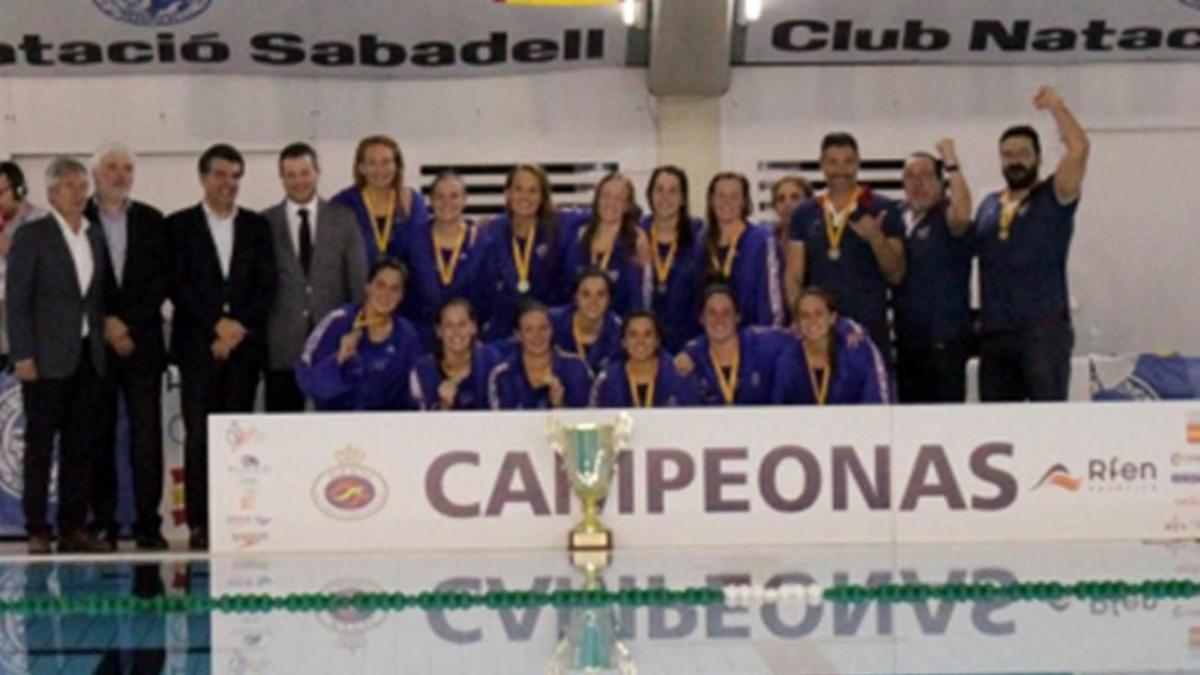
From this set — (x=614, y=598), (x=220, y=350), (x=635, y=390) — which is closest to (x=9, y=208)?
(x=220, y=350)

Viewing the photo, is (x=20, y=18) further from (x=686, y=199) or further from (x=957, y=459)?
(x=957, y=459)

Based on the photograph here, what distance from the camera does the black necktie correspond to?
10062 millimetres

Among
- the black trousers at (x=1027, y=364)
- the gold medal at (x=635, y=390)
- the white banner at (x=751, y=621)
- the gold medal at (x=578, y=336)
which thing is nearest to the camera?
the white banner at (x=751, y=621)

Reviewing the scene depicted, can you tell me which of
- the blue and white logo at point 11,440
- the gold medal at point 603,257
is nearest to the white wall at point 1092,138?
the gold medal at point 603,257

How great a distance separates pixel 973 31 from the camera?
12.8 metres

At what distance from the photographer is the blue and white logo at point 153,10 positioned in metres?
12.3

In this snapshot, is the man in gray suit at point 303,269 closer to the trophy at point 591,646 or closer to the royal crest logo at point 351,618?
the royal crest logo at point 351,618

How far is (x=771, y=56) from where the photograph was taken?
1295 centimetres

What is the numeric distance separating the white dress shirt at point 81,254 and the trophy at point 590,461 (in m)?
2.55

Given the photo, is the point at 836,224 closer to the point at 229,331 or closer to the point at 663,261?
the point at 663,261

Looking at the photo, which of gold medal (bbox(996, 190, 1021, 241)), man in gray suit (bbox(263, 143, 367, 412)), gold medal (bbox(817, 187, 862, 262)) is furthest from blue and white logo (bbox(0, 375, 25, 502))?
gold medal (bbox(996, 190, 1021, 241))

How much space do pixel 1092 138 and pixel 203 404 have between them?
634 cm

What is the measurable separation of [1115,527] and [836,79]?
15.2 feet

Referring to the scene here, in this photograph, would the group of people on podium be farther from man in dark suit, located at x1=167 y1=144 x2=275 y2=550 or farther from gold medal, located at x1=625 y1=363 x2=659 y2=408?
gold medal, located at x1=625 y1=363 x2=659 y2=408
